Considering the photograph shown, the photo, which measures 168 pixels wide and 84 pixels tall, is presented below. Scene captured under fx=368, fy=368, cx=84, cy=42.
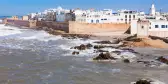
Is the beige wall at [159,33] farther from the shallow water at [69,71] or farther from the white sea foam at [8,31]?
the white sea foam at [8,31]

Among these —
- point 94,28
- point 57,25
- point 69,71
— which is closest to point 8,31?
point 57,25

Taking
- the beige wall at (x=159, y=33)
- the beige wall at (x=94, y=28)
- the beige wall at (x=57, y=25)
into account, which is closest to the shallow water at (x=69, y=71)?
the beige wall at (x=159, y=33)

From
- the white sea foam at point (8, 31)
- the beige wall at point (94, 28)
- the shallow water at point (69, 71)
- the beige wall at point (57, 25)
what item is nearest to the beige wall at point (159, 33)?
the beige wall at point (94, 28)

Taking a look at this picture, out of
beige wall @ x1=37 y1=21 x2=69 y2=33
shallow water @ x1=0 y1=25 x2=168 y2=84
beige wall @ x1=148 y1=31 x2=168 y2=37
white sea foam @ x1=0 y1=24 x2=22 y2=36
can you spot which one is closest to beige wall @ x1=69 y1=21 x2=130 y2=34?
beige wall @ x1=37 y1=21 x2=69 y2=33

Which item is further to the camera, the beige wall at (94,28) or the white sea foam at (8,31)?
the white sea foam at (8,31)

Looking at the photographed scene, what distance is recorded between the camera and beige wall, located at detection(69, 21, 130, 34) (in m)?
70.1

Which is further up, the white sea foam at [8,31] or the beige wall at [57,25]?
the beige wall at [57,25]

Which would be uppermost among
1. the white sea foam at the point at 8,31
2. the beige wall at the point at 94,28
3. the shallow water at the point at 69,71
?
the beige wall at the point at 94,28

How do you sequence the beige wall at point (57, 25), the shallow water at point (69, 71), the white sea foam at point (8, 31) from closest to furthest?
the shallow water at point (69, 71) → the beige wall at point (57, 25) → the white sea foam at point (8, 31)

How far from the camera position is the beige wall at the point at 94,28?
230 ft

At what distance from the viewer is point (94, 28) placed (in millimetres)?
70375

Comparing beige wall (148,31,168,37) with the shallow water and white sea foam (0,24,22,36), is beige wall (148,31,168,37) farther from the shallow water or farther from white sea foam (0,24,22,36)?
white sea foam (0,24,22,36)

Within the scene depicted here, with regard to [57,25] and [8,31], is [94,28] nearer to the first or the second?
[57,25]

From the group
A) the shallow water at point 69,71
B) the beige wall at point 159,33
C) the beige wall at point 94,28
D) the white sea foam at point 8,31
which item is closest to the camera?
the shallow water at point 69,71
